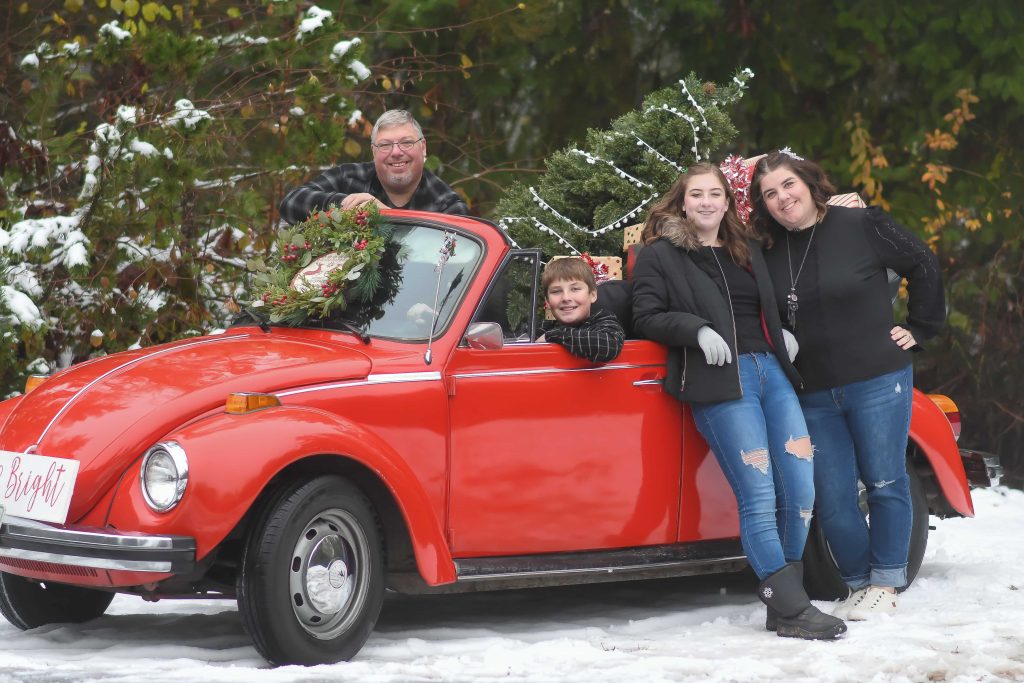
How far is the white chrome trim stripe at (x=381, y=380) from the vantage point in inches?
225

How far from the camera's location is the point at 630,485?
650 centimetres

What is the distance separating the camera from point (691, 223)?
6.77m

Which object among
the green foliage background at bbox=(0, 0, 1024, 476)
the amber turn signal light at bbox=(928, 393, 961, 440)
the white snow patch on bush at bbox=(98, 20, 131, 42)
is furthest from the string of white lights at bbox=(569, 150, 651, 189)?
the white snow patch on bush at bbox=(98, 20, 131, 42)

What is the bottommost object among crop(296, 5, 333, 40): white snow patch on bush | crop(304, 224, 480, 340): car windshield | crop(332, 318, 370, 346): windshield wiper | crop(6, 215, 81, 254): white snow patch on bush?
crop(332, 318, 370, 346): windshield wiper

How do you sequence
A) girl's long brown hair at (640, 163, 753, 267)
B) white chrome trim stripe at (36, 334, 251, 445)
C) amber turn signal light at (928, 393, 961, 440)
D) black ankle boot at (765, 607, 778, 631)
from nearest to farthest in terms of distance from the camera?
1. white chrome trim stripe at (36, 334, 251, 445)
2. black ankle boot at (765, 607, 778, 631)
3. girl's long brown hair at (640, 163, 753, 267)
4. amber turn signal light at (928, 393, 961, 440)

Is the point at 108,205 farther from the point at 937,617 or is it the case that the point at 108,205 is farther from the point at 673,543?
the point at 937,617

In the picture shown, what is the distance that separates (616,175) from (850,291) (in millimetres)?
1761

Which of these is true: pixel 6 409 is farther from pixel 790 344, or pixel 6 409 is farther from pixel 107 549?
pixel 790 344

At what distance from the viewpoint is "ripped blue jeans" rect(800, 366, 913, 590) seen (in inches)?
268

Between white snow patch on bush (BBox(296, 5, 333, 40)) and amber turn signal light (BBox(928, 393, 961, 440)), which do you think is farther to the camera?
white snow patch on bush (BBox(296, 5, 333, 40))

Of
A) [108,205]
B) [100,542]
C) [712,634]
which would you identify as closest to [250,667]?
[100,542]

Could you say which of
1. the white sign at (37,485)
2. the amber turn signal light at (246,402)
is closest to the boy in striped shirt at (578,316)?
the amber turn signal light at (246,402)

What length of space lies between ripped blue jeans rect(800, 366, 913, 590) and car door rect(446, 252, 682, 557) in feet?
2.68

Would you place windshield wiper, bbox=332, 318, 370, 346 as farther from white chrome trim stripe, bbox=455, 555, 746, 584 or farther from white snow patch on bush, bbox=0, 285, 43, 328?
white snow patch on bush, bbox=0, 285, 43, 328
